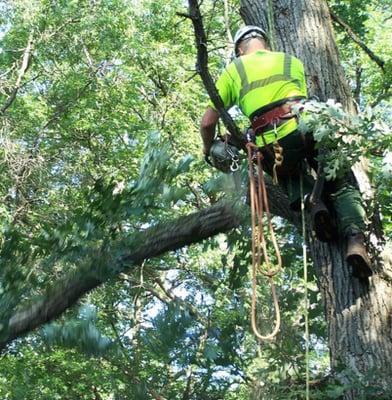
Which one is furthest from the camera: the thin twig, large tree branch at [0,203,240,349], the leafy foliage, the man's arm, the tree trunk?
the thin twig

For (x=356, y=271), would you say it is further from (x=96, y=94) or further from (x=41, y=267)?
(x=96, y=94)

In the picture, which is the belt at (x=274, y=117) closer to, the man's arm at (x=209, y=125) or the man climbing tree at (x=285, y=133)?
the man climbing tree at (x=285, y=133)

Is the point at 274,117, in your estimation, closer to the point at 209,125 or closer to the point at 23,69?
the point at 209,125

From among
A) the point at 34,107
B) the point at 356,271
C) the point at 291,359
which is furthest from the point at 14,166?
the point at 356,271

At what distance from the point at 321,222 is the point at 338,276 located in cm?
34

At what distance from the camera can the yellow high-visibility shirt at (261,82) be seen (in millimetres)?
3918

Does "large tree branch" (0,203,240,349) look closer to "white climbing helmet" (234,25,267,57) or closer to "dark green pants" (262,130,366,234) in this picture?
"dark green pants" (262,130,366,234)

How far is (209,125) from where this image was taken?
403cm

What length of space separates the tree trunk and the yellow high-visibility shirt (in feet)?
1.48

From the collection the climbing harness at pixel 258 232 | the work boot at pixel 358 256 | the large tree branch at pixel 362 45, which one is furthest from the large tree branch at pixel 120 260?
the large tree branch at pixel 362 45

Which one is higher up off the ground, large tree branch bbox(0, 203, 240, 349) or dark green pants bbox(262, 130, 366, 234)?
dark green pants bbox(262, 130, 366, 234)

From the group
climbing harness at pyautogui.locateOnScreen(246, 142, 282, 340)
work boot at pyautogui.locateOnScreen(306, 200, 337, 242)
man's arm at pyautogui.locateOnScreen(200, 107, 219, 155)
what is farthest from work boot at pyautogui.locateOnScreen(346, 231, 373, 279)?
man's arm at pyautogui.locateOnScreen(200, 107, 219, 155)

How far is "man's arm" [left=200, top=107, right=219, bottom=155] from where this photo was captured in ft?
13.1

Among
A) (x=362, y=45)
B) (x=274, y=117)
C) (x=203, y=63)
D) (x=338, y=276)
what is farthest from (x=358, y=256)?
(x=362, y=45)
